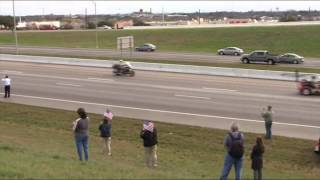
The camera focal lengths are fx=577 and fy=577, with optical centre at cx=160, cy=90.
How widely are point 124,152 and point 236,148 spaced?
717 centimetres

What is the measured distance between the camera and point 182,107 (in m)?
28.4

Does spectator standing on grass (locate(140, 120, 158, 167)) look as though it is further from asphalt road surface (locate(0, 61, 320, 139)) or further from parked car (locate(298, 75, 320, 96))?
parked car (locate(298, 75, 320, 96))

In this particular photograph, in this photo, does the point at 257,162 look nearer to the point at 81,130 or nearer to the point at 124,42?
the point at 81,130

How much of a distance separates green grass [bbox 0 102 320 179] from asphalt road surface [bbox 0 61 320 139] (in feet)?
6.48

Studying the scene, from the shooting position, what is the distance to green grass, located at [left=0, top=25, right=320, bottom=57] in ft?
241

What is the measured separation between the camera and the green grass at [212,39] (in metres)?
73.5

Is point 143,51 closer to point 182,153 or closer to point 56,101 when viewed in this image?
point 56,101

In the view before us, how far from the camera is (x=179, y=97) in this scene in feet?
104

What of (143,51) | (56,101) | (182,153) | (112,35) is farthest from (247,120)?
(112,35)

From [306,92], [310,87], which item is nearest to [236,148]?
[310,87]

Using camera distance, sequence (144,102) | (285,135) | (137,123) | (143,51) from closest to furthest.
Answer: (285,135)
(137,123)
(144,102)
(143,51)

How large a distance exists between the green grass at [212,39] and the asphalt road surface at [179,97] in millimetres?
31792

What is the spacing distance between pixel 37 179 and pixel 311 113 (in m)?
18.2

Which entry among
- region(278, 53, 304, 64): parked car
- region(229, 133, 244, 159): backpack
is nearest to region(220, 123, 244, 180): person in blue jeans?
region(229, 133, 244, 159): backpack
